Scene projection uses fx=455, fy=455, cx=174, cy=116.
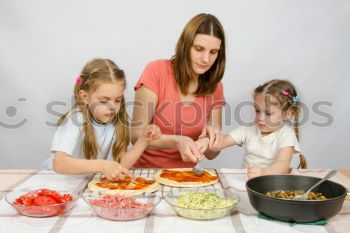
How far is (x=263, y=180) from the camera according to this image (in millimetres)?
1586

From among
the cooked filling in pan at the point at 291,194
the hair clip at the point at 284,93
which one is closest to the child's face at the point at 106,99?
the hair clip at the point at 284,93

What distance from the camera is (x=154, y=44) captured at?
328 cm

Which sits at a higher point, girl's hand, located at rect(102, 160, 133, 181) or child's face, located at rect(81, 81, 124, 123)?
child's face, located at rect(81, 81, 124, 123)

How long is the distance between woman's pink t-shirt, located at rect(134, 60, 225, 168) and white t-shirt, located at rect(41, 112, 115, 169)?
1.02 ft

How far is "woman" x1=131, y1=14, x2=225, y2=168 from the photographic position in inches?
89.7

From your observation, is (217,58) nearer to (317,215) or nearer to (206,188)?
(206,188)

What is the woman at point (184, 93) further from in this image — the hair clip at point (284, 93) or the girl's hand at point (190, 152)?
the hair clip at point (284, 93)

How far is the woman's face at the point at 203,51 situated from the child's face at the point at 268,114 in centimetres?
31

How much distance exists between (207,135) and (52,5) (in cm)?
167

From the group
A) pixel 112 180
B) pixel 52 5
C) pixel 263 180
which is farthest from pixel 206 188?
pixel 52 5

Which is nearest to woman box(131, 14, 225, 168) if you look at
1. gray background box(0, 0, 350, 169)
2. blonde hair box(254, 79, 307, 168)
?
blonde hair box(254, 79, 307, 168)

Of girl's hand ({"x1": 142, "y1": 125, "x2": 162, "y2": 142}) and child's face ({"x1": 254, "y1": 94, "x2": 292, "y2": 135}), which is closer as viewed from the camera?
girl's hand ({"x1": 142, "y1": 125, "x2": 162, "y2": 142})

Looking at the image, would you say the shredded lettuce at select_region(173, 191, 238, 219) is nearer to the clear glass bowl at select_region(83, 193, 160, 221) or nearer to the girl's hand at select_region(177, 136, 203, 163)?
the clear glass bowl at select_region(83, 193, 160, 221)

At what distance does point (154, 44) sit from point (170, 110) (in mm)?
935
